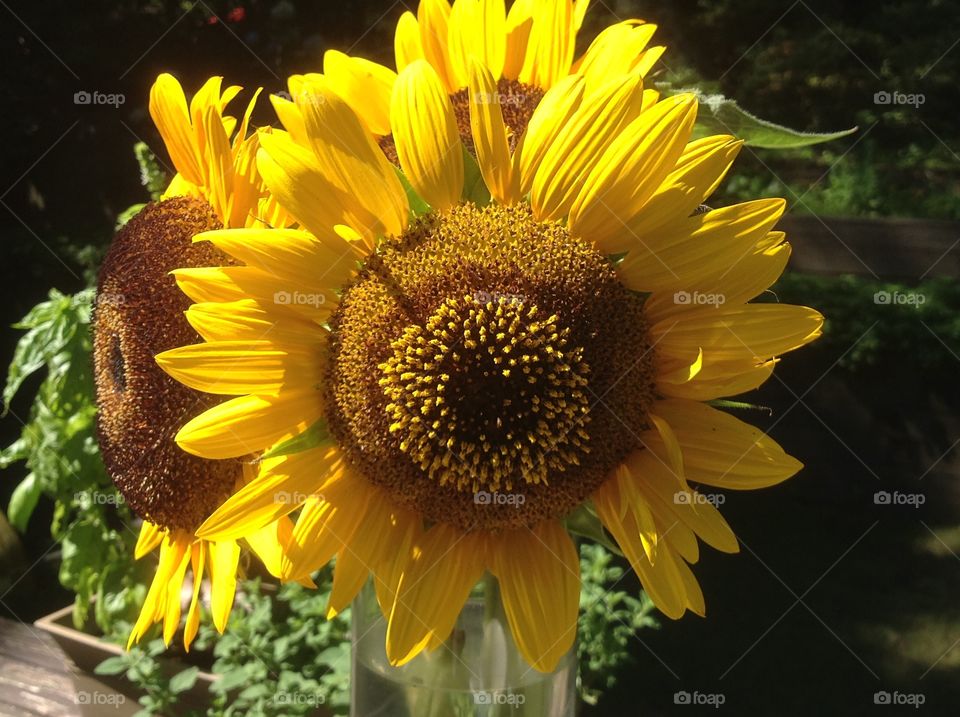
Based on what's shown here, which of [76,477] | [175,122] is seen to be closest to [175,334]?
[175,122]

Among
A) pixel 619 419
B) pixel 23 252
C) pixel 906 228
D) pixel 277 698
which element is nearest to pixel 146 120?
pixel 23 252

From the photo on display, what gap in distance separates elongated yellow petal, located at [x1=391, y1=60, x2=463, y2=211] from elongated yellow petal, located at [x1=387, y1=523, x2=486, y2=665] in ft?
0.67

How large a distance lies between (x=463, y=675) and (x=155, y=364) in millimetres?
304

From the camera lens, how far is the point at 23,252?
288 centimetres

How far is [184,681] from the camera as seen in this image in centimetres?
109

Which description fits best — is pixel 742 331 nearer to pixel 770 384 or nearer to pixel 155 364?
pixel 155 364

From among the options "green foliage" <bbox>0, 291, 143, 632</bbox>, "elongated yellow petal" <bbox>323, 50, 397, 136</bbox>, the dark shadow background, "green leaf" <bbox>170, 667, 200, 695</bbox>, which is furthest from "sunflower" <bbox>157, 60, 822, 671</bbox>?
the dark shadow background

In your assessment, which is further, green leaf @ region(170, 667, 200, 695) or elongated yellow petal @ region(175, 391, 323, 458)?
green leaf @ region(170, 667, 200, 695)

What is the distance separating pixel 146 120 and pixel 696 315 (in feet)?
8.14

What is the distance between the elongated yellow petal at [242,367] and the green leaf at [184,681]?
0.70 meters

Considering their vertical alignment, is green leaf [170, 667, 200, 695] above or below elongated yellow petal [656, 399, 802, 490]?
below

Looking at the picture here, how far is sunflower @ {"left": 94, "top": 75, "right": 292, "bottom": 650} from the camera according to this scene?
0.56 m

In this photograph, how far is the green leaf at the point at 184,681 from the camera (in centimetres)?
108

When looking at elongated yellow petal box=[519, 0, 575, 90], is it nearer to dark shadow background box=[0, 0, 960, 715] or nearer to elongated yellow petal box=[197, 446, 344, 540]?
elongated yellow petal box=[197, 446, 344, 540]
